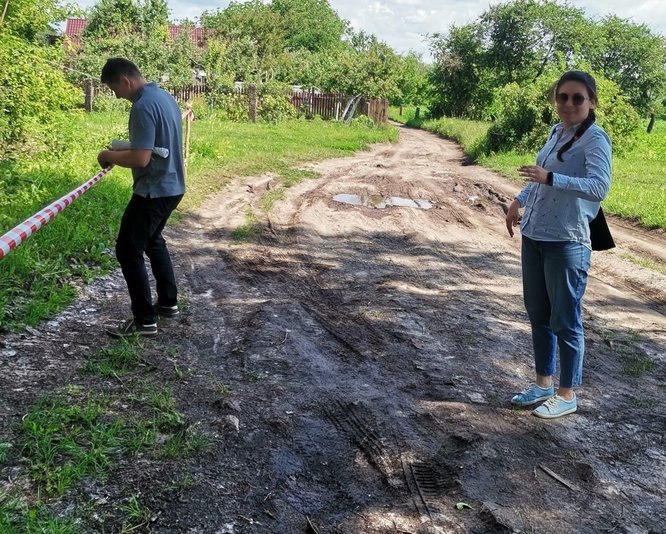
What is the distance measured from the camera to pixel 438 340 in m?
4.90

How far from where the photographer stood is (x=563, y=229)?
3.43 metres

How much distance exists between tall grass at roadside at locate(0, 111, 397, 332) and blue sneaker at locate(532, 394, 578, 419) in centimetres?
358

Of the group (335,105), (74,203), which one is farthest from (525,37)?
(74,203)

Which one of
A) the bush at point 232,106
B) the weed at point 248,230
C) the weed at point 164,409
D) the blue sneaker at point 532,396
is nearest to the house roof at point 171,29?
the bush at point 232,106

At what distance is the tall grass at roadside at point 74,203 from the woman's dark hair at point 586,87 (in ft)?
12.6

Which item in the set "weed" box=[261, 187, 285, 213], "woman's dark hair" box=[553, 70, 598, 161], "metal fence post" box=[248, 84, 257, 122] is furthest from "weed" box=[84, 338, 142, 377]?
"metal fence post" box=[248, 84, 257, 122]

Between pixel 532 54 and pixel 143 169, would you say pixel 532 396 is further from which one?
pixel 532 54

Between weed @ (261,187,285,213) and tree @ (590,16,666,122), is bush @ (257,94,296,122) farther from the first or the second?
tree @ (590,16,666,122)

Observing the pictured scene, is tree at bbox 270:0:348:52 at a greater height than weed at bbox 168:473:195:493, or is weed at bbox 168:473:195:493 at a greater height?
tree at bbox 270:0:348:52

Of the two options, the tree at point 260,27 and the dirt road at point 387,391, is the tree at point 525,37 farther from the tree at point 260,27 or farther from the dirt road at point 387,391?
the dirt road at point 387,391

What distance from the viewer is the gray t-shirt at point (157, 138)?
4.20m

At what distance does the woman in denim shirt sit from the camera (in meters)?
3.28

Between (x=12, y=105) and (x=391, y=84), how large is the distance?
22.6 metres

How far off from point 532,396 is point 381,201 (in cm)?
760
